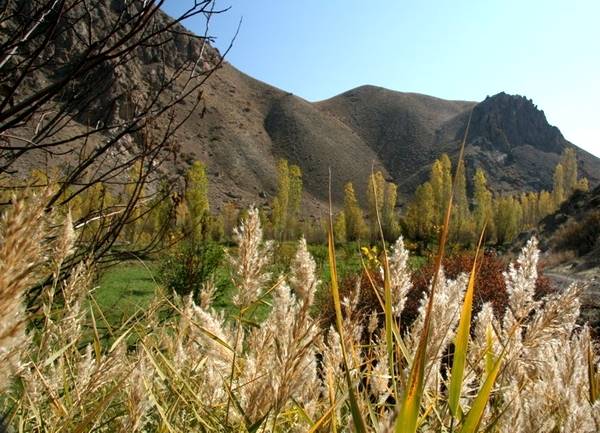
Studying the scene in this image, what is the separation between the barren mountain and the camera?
77.8 metres

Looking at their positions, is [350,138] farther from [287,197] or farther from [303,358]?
[303,358]

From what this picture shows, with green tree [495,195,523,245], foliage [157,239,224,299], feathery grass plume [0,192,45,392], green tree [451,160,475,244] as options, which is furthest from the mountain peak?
feathery grass plume [0,192,45,392]

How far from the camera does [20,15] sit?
5.24 feet

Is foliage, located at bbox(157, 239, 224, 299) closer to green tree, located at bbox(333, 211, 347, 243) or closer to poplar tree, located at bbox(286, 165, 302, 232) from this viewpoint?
green tree, located at bbox(333, 211, 347, 243)

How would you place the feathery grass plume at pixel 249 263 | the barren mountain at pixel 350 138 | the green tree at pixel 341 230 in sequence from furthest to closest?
1. the barren mountain at pixel 350 138
2. the green tree at pixel 341 230
3. the feathery grass plume at pixel 249 263

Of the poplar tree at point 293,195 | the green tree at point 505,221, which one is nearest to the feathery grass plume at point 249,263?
the poplar tree at point 293,195

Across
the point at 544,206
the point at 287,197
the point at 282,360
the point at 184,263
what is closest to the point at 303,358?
the point at 282,360

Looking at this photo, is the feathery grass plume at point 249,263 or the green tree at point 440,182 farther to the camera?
the green tree at point 440,182

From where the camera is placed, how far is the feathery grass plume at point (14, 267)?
363mm

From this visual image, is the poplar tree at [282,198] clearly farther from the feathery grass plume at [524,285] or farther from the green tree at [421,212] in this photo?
the feathery grass plume at [524,285]

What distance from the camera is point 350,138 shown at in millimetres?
91438

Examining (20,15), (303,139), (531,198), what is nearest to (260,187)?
(303,139)

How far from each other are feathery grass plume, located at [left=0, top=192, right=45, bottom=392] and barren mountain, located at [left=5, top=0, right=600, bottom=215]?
6824 centimetres

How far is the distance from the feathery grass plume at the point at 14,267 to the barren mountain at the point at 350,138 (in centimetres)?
6824
